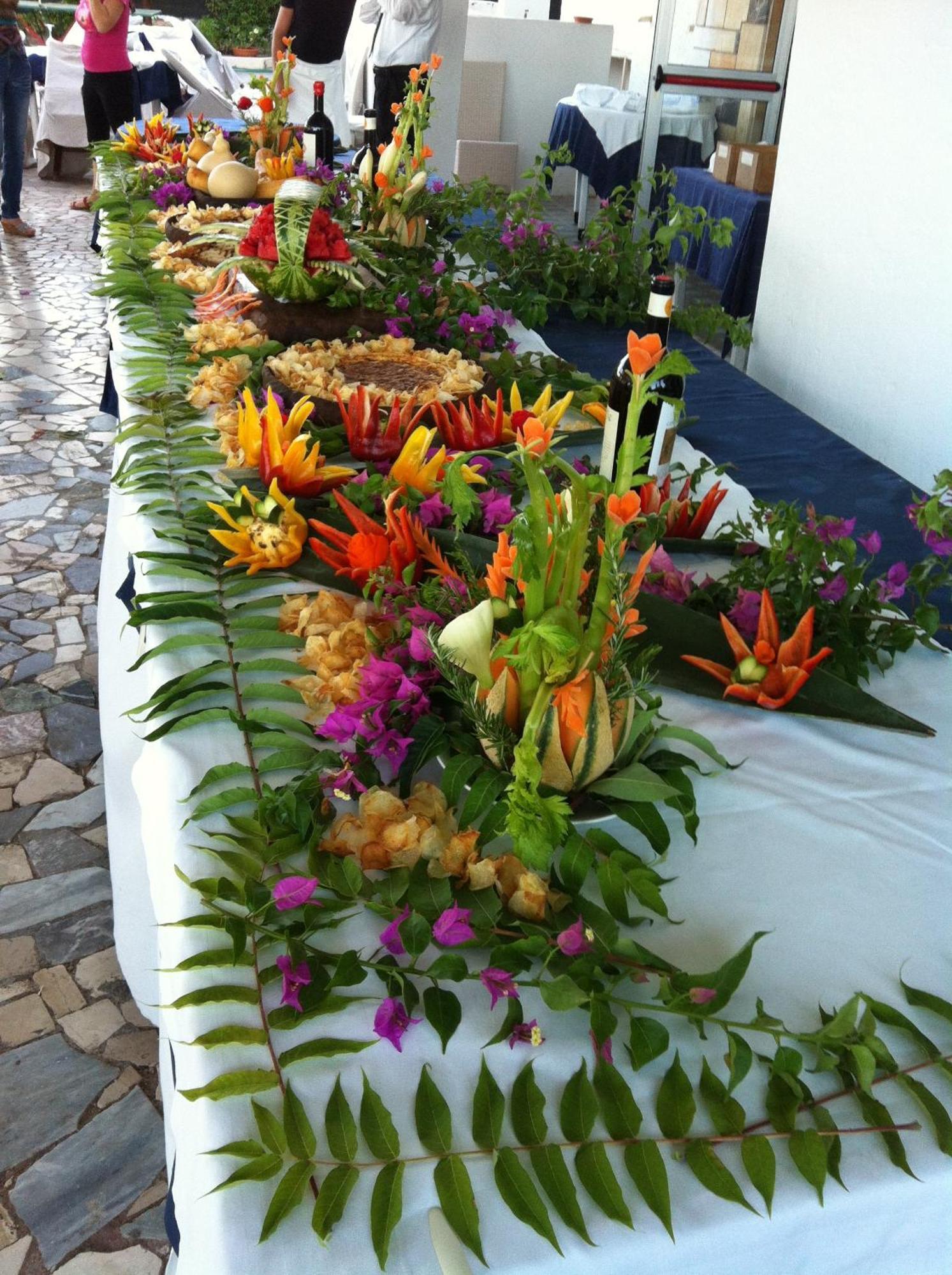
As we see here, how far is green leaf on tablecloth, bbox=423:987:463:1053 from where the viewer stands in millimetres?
567

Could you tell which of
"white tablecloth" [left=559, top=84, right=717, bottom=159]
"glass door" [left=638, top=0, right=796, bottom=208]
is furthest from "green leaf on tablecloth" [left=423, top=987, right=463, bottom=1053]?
"white tablecloth" [left=559, top=84, right=717, bottom=159]

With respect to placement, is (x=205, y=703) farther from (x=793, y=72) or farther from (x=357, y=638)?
(x=793, y=72)

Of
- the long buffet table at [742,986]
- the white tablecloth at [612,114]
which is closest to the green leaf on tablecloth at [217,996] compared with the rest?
the long buffet table at [742,986]

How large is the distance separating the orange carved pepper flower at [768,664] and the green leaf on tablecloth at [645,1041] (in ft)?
1.20

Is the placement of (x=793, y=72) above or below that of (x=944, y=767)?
above

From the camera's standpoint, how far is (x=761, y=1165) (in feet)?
1.69

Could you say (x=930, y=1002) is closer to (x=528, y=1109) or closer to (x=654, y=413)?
(x=528, y=1109)

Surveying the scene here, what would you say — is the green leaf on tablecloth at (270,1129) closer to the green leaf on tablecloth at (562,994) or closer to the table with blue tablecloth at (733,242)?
the green leaf on tablecloth at (562,994)

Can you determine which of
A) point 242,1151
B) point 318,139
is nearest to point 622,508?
point 242,1151

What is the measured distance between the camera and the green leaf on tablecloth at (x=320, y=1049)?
0.55 metres

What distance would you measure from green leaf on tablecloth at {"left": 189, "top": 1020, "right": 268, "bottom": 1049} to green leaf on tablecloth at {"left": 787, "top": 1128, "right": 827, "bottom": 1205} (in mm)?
272

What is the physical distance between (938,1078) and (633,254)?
1869mm

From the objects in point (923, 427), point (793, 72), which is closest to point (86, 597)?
point (923, 427)

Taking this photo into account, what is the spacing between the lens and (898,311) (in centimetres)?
195
